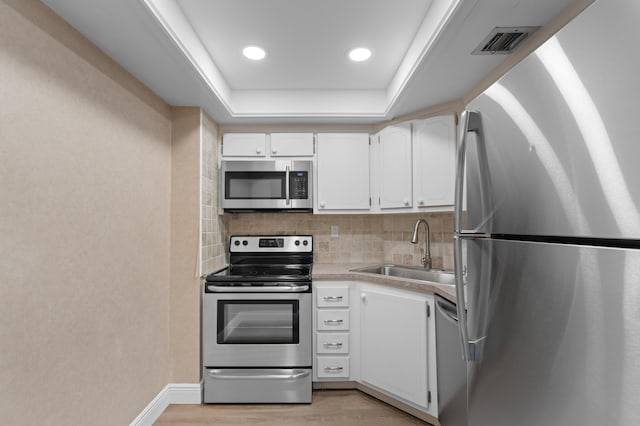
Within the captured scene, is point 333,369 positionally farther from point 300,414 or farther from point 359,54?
point 359,54

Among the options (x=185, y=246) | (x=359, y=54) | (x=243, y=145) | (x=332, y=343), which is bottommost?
(x=332, y=343)

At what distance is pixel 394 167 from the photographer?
2635mm

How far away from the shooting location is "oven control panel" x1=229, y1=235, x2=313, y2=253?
2.96 m

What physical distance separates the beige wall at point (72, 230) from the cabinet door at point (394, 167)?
1.77m

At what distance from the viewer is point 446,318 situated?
179 cm

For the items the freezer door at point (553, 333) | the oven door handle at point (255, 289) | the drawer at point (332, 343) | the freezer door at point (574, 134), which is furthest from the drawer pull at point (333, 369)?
the freezer door at point (574, 134)

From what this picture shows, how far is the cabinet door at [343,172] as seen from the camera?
279 cm

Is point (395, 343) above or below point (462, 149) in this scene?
below

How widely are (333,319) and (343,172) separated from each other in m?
1.25

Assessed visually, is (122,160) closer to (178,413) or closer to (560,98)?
(178,413)

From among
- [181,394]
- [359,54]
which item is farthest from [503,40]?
[181,394]

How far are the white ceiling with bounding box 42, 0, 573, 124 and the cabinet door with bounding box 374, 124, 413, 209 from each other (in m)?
0.16

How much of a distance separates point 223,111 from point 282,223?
3.74 feet

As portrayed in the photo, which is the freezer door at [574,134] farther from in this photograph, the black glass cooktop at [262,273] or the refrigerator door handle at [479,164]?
the black glass cooktop at [262,273]
